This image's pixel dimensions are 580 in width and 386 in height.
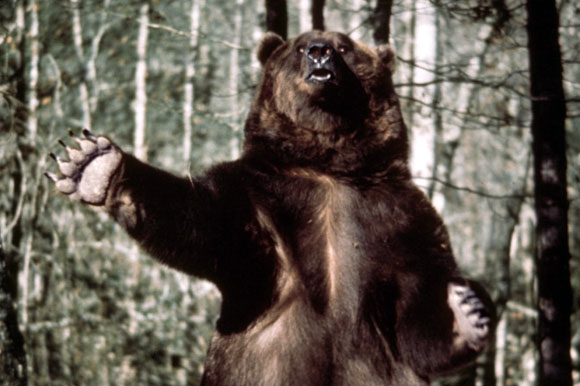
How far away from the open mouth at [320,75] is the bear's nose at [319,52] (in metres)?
0.05

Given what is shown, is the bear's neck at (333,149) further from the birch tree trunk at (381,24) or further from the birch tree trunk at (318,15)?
the birch tree trunk at (318,15)

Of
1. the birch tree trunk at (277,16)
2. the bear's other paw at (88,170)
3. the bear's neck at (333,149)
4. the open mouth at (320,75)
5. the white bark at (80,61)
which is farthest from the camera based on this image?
the white bark at (80,61)

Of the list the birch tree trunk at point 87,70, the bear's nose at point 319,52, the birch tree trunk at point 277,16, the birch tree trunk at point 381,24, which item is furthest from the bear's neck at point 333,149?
the birch tree trunk at point 87,70

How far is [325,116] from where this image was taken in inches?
161

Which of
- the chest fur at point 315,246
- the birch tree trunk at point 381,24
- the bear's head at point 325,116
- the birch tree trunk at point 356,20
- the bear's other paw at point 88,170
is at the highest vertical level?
the birch tree trunk at point 356,20

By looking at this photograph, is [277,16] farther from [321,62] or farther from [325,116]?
[325,116]

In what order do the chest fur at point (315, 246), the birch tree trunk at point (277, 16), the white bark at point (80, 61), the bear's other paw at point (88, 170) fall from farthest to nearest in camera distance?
1. the white bark at point (80, 61)
2. the birch tree trunk at point (277, 16)
3. the chest fur at point (315, 246)
4. the bear's other paw at point (88, 170)

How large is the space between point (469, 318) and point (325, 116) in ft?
4.71

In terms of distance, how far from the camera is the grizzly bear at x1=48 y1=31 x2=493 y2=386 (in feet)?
11.0

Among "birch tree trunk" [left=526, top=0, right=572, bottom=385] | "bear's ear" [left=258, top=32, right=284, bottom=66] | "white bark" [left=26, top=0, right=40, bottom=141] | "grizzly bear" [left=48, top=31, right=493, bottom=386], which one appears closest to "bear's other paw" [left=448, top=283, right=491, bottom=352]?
"grizzly bear" [left=48, top=31, right=493, bottom=386]

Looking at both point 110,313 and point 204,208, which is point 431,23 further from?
point 204,208

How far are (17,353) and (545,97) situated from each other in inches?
142

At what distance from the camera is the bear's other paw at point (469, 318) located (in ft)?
11.3

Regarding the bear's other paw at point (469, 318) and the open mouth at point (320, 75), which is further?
the open mouth at point (320, 75)
